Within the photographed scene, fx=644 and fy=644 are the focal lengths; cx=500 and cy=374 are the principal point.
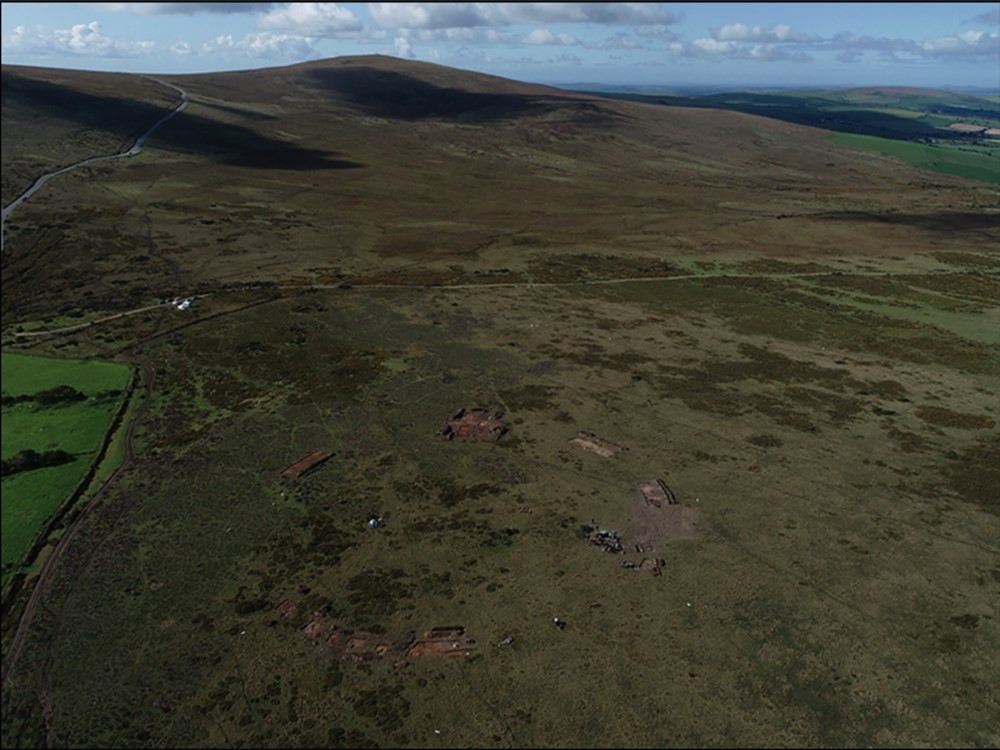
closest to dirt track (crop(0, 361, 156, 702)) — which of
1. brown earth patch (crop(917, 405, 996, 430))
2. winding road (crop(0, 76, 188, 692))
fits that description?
winding road (crop(0, 76, 188, 692))

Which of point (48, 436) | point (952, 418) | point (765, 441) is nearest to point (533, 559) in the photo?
point (765, 441)

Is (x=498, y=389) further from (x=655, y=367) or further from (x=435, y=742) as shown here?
(x=435, y=742)

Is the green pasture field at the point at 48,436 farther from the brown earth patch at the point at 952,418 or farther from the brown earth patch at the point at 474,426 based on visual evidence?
the brown earth patch at the point at 952,418

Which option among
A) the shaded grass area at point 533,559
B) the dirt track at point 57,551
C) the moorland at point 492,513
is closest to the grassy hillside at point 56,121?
the moorland at point 492,513

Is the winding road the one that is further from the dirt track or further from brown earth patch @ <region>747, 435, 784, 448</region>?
brown earth patch @ <region>747, 435, 784, 448</region>

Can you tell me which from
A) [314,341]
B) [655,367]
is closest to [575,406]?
[655,367]
